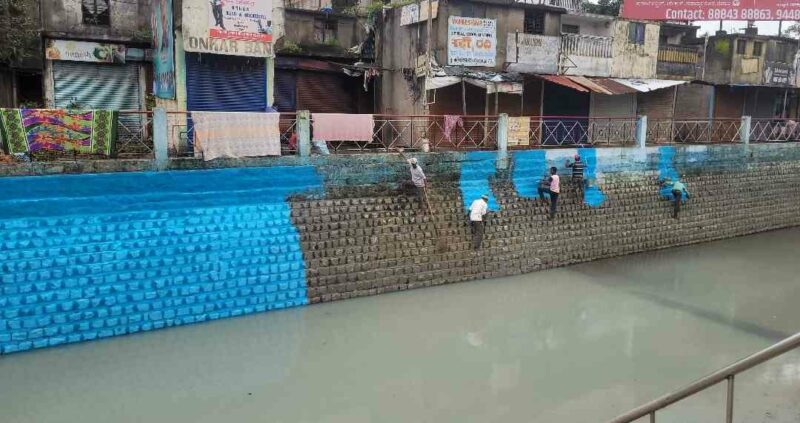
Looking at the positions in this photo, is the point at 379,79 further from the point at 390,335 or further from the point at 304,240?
the point at 390,335

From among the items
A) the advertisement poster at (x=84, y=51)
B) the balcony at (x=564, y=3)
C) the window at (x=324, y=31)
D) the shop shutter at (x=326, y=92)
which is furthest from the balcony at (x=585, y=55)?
the advertisement poster at (x=84, y=51)

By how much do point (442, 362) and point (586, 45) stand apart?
1319cm

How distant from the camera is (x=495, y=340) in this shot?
988 centimetres

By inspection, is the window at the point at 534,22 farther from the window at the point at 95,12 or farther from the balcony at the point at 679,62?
the window at the point at 95,12

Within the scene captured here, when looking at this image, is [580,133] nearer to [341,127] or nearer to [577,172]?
[577,172]

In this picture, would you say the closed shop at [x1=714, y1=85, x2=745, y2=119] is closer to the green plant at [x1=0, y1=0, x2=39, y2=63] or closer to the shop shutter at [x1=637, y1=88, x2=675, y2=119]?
the shop shutter at [x1=637, y1=88, x2=675, y2=119]

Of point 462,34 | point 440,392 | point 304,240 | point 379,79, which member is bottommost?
point 440,392

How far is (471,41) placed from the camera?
1658 cm

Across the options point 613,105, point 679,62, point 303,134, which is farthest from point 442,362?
point 679,62

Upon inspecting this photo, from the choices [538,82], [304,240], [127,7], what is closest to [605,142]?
[538,82]

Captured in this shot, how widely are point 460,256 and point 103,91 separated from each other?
9.75 m

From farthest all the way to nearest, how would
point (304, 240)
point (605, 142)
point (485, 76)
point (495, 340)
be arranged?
point (605, 142) < point (485, 76) < point (304, 240) < point (495, 340)

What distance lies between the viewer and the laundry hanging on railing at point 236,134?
36.1 feet

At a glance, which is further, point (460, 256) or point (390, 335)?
point (460, 256)
